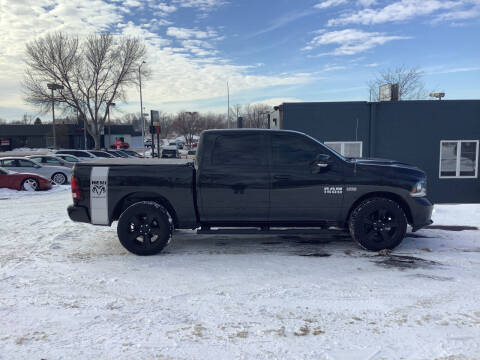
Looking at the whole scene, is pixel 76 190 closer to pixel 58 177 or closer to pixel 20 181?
pixel 20 181

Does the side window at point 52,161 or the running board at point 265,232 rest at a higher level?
the side window at point 52,161

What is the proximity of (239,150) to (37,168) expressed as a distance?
14046 mm

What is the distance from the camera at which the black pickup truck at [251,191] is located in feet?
18.0

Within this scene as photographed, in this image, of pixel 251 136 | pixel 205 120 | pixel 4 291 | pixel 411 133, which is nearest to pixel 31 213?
pixel 4 291

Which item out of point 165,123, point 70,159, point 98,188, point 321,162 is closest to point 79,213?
point 98,188

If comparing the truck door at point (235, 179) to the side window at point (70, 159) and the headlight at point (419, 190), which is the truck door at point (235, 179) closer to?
the headlight at point (419, 190)

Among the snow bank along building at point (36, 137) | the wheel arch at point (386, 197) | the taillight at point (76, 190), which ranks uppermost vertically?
the snow bank along building at point (36, 137)

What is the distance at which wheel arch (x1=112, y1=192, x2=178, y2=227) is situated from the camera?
18.3 ft

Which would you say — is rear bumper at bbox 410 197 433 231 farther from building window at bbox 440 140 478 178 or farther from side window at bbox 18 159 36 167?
side window at bbox 18 159 36 167

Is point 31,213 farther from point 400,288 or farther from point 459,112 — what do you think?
point 459,112

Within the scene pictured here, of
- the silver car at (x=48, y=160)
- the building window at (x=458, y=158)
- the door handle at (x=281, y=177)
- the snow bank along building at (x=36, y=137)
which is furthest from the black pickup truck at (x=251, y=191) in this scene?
the snow bank along building at (x=36, y=137)

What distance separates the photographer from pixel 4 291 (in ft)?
13.6

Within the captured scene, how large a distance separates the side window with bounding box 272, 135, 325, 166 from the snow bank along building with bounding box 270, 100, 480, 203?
10.5 metres

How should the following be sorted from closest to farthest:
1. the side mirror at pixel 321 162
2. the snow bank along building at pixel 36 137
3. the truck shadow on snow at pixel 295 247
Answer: the truck shadow on snow at pixel 295 247 → the side mirror at pixel 321 162 → the snow bank along building at pixel 36 137
